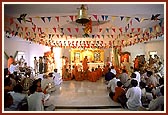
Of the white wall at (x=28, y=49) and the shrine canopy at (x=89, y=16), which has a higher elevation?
the shrine canopy at (x=89, y=16)

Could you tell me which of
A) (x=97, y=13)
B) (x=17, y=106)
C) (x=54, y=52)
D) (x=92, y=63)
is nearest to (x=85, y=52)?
(x=92, y=63)

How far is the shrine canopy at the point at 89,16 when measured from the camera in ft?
11.8

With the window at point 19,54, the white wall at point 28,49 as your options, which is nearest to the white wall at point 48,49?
the white wall at point 28,49

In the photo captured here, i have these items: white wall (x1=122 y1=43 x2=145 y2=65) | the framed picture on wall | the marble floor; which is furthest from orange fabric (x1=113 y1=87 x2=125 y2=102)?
the framed picture on wall

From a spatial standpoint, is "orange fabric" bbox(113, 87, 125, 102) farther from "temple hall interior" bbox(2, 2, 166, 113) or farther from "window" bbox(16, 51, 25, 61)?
"window" bbox(16, 51, 25, 61)

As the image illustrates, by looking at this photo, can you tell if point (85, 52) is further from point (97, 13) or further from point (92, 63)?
point (97, 13)

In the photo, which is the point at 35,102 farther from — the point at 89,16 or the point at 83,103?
the point at 89,16

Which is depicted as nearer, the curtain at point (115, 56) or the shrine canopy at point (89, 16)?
the shrine canopy at point (89, 16)

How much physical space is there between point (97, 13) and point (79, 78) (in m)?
4.64

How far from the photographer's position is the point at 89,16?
4445mm

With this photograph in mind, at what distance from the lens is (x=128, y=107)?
3.81 metres

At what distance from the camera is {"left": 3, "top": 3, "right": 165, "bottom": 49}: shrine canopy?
3586mm

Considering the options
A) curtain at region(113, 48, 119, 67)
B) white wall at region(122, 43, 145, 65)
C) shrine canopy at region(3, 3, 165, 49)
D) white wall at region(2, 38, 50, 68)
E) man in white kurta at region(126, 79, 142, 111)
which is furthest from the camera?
curtain at region(113, 48, 119, 67)

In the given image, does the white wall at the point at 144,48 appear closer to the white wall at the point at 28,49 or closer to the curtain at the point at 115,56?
the curtain at the point at 115,56
